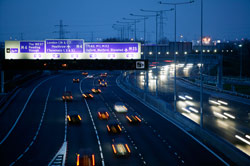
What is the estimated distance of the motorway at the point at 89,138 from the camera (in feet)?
83.8

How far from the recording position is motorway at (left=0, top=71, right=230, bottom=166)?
83.8 feet

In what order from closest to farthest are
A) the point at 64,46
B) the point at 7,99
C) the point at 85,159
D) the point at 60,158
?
the point at 85,159 → the point at 60,158 → the point at 64,46 → the point at 7,99

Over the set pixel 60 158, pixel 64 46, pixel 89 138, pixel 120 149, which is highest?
pixel 64 46

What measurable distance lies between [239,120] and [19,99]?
38.7 metres

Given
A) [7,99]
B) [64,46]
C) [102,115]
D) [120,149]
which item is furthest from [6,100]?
[120,149]

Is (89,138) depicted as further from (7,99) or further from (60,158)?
(7,99)

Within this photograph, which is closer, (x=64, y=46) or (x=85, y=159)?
(x=85, y=159)

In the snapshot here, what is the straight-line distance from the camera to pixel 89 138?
32.6 m

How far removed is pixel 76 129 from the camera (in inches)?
1463

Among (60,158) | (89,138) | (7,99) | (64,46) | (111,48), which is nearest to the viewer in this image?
(60,158)

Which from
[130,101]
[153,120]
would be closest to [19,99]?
[130,101]

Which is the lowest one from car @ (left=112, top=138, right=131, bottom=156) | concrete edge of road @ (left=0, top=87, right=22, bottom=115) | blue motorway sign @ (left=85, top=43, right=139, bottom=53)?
car @ (left=112, top=138, right=131, bottom=156)

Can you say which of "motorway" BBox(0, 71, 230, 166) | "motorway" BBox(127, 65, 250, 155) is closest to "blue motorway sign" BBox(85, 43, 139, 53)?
"motorway" BBox(0, 71, 230, 166)

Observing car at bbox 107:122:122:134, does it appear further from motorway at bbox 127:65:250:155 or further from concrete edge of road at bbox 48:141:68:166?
motorway at bbox 127:65:250:155
